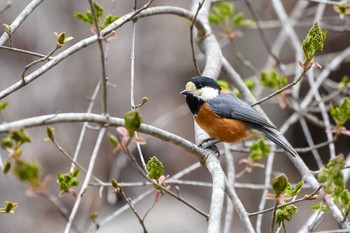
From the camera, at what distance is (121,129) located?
217cm

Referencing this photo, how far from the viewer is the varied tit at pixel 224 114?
370 centimetres

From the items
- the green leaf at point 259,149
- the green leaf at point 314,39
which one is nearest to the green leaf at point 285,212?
the green leaf at point 314,39

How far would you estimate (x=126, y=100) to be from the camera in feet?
26.5

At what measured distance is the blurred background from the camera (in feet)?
23.7

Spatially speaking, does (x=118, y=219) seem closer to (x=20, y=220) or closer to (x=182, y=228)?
(x=182, y=228)

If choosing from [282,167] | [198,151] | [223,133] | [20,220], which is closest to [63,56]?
[198,151]

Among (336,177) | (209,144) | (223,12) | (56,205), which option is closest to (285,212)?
(336,177)

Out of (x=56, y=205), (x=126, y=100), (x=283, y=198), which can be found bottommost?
(x=56, y=205)

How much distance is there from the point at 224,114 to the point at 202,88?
0.31 metres

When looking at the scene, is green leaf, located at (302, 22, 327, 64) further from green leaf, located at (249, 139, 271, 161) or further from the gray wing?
the gray wing

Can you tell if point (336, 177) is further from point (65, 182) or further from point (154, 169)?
point (65, 182)

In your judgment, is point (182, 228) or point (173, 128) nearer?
point (182, 228)

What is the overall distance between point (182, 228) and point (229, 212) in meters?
3.65

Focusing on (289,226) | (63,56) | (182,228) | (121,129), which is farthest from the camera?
(289,226)
